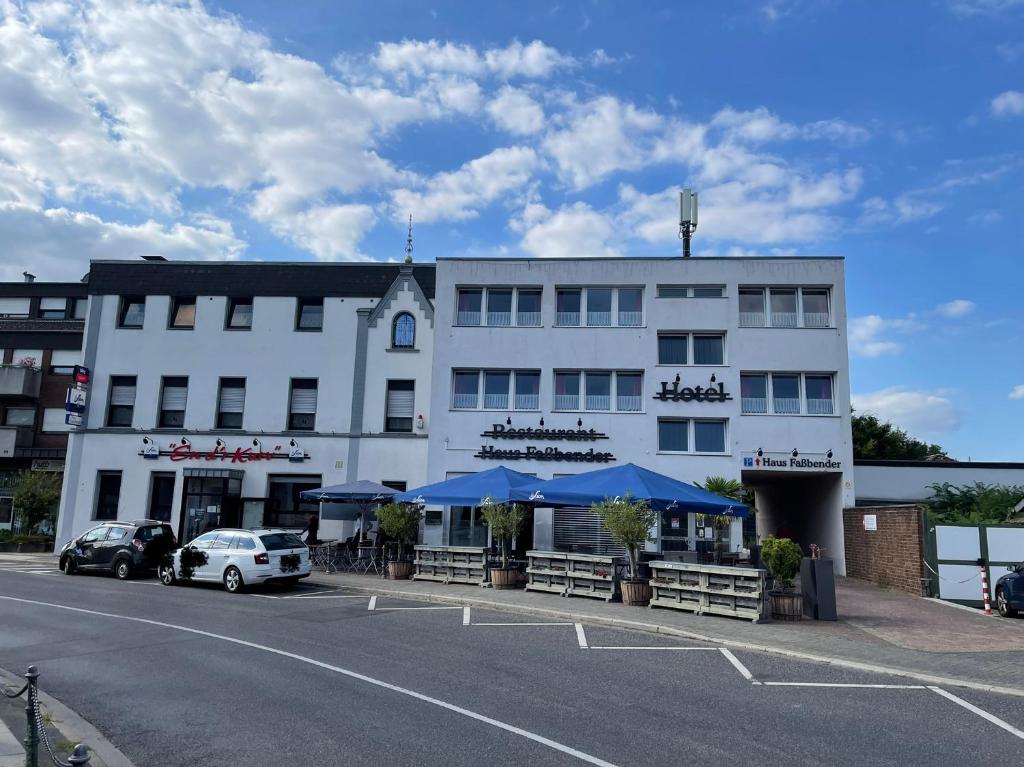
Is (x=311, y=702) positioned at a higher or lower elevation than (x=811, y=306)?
lower

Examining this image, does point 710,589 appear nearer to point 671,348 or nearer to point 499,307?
point 671,348

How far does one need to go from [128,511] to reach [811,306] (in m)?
25.6

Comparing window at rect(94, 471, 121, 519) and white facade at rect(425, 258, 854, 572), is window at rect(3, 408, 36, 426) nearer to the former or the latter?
window at rect(94, 471, 121, 519)

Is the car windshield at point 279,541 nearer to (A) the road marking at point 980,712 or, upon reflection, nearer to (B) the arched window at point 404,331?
(B) the arched window at point 404,331

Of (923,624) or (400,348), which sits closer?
(923,624)

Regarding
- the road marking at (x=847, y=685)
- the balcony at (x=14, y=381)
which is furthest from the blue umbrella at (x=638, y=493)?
the balcony at (x=14, y=381)

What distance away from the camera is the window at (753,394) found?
85.8ft

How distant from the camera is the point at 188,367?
29969 millimetres

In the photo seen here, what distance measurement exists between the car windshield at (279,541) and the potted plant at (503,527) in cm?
471

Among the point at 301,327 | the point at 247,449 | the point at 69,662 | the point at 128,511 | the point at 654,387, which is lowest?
the point at 69,662

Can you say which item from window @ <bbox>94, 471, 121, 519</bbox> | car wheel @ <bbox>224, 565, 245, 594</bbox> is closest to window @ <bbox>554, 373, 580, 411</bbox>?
car wheel @ <bbox>224, 565, 245, 594</bbox>

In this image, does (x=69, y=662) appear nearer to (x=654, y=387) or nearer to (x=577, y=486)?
(x=577, y=486)

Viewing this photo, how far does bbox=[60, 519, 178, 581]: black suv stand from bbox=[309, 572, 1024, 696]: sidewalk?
686 cm

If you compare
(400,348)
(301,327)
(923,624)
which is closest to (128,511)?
(301,327)
